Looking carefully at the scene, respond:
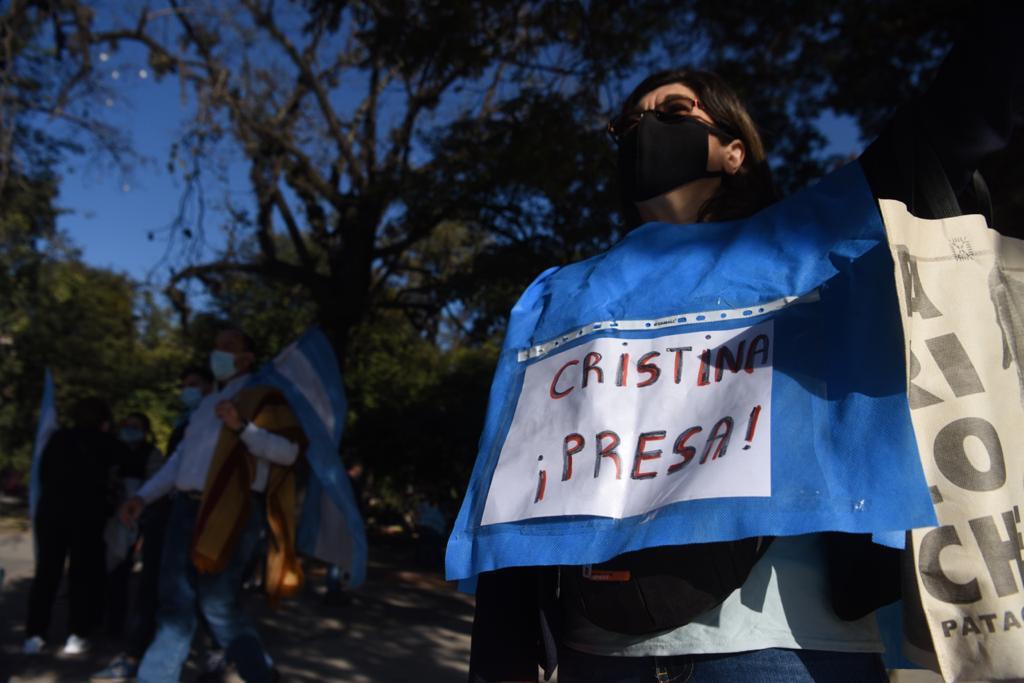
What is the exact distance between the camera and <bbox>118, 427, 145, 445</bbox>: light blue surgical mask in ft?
25.5

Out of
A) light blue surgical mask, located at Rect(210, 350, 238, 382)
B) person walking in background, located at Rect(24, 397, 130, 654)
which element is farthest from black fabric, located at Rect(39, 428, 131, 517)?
light blue surgical mask, located at Rect(210, 350, 238, 382)

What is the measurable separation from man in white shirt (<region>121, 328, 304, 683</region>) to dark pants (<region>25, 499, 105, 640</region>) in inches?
85.3

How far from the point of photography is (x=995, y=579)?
1.11 m

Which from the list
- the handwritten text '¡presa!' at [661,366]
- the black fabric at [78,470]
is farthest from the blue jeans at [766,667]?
the black fabric at [78,470]

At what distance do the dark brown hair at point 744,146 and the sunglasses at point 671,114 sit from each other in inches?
0.7

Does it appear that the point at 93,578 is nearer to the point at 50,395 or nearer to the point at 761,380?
the point at 50,395

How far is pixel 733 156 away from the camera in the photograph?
66.6 inches

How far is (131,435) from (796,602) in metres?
7.58

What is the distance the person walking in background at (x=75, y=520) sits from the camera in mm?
6016

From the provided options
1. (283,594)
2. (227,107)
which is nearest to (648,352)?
(283,594)

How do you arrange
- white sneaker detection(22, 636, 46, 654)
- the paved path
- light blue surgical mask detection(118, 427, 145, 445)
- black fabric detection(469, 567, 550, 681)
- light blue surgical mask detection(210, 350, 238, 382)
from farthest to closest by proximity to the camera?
light blue surgical mask detection(118, 427, 145, 445) → white sneaker detection(22, 636, 46, 654) → the paved path → light blue surgical mask detection(210, 350, 238, 382) → black fabric detection(469, 567, 550, 681)

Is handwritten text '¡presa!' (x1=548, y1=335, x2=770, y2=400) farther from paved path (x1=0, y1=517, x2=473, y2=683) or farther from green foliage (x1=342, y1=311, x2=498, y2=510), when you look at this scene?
green foliage (x1=342, y1=311, x2=498, y2=510)

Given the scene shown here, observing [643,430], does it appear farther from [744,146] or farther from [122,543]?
[122,543]

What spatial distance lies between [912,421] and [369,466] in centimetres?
1274
